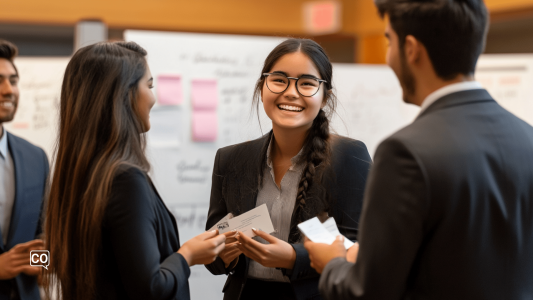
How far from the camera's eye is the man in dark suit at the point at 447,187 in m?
0.93

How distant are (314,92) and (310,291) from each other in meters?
0.66

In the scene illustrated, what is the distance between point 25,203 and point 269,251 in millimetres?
1069

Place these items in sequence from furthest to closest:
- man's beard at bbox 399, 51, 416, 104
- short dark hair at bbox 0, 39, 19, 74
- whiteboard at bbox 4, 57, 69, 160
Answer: whiteboard at bbox 4, 57, 69, 160
short dark hair at bbox 0, 39, 19, 74
man's beard at bbox 399, 51, 416, 104

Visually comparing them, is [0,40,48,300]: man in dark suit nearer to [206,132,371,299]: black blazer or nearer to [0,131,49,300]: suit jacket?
[0,131,49,300]: suit jacket

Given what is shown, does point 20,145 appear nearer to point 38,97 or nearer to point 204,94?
point 204,94

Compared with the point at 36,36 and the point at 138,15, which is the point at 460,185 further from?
the point at 36,36

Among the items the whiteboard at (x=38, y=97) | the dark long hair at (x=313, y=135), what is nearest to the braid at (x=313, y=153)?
the dark long hair at (x=313, y=135)

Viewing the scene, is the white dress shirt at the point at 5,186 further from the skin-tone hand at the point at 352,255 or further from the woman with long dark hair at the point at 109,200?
Result: the skin-tone hand at the point at 352,255

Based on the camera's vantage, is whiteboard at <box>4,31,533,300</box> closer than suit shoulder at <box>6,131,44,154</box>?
No

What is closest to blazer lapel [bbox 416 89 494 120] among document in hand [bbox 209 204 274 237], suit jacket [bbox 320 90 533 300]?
suit jacket [bbox 320 90 533 300]

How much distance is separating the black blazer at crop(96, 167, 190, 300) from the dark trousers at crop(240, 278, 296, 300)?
1.42 feet

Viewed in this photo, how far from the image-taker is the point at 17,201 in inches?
73.9

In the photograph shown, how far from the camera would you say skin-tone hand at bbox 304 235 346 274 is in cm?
117

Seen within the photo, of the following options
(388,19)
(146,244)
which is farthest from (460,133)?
(146,244)
